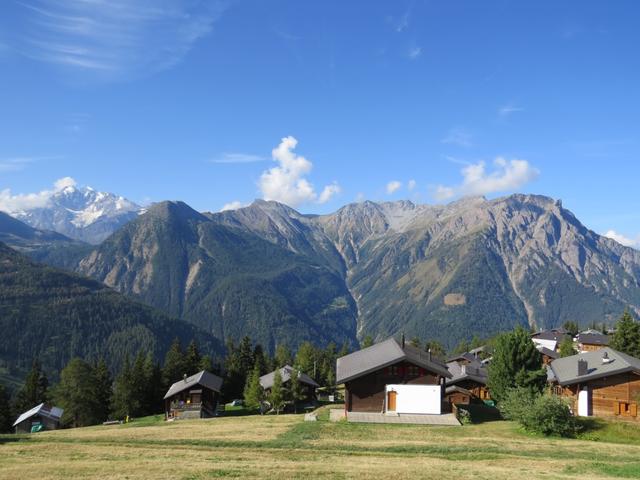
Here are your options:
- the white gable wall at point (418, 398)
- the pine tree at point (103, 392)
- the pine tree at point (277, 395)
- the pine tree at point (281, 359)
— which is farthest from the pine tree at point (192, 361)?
the white gable wall at point (418, 398)

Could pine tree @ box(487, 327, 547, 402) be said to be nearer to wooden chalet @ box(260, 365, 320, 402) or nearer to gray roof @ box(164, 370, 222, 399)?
wooden chalet @ box(260, 365, 320, 402)

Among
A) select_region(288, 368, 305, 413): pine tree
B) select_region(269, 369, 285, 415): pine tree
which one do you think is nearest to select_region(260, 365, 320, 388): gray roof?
select_region(288, 368, 305, 413): pine tree

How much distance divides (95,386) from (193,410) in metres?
25.4

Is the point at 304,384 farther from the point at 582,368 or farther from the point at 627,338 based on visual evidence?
the point at 627,338

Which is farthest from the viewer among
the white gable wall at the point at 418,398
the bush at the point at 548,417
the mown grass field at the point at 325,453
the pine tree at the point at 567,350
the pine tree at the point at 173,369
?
the pine tree at the point at 567,350

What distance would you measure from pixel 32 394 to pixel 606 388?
323 ft

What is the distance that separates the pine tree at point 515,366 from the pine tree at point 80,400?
6483 centimetres

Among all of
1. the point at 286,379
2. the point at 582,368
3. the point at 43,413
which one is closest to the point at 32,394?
the point at 43,413

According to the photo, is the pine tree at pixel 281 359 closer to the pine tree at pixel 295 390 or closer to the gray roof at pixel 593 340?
the pine tree at pixel 295 390

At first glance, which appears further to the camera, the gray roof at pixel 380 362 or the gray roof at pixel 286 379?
the gray roof at pixel 286 379

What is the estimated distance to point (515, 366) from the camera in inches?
2440

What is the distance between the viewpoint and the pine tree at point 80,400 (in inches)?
3617

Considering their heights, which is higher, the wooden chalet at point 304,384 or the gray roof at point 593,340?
the gray roof at point 593,340

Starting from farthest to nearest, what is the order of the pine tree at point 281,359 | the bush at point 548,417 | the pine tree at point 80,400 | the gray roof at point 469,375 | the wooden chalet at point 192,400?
the pine tree at point 281,359, the pine tree at point 80,400, the gray roof at point 469,375, the wooden chalet at point 192,400, the bush at point 548,417
